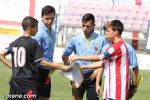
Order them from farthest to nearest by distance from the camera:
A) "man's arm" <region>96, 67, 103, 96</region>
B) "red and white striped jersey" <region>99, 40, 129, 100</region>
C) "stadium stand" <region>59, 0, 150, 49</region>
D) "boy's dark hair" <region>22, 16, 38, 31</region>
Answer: "stadium stand" <region>59, 0, 150, 49</region> → "man's arm" <region>96, 67, 103, 96</region> → "boy's dark hair" <region>22, 16, 38, 31</region> → "red and white striped jersey" <region>99, 40, 129, 100</region>

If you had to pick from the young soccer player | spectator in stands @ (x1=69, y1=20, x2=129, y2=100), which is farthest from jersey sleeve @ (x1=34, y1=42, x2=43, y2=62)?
spectator in stands @ (x1=69, y1=20, x2=129, y2=100)

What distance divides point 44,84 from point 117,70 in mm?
1730

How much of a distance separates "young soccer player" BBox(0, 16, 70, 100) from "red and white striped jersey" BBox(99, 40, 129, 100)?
51 cm

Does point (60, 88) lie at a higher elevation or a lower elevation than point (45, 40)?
lower

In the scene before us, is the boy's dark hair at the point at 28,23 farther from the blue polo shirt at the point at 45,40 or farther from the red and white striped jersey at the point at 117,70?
the blue polo shirt at the point at 45,40

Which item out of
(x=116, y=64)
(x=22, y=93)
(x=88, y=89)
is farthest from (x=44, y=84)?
(x=116, y=64)

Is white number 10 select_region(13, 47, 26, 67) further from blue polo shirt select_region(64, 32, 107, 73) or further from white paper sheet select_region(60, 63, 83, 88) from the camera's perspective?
blue polo shirt select_region(64, 32, 107, 73)

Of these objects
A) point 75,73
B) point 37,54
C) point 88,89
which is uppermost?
point 37,54

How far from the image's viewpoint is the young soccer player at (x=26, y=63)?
6.50 meters

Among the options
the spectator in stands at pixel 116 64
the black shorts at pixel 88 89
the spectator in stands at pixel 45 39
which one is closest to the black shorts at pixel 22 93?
the spectator in stands at pixel 116 64

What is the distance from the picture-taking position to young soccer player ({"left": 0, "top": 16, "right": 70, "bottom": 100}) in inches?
256

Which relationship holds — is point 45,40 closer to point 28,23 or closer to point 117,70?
point 28,23

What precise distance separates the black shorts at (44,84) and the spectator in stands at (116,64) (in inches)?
56.0

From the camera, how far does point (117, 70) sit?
21.1 ft
